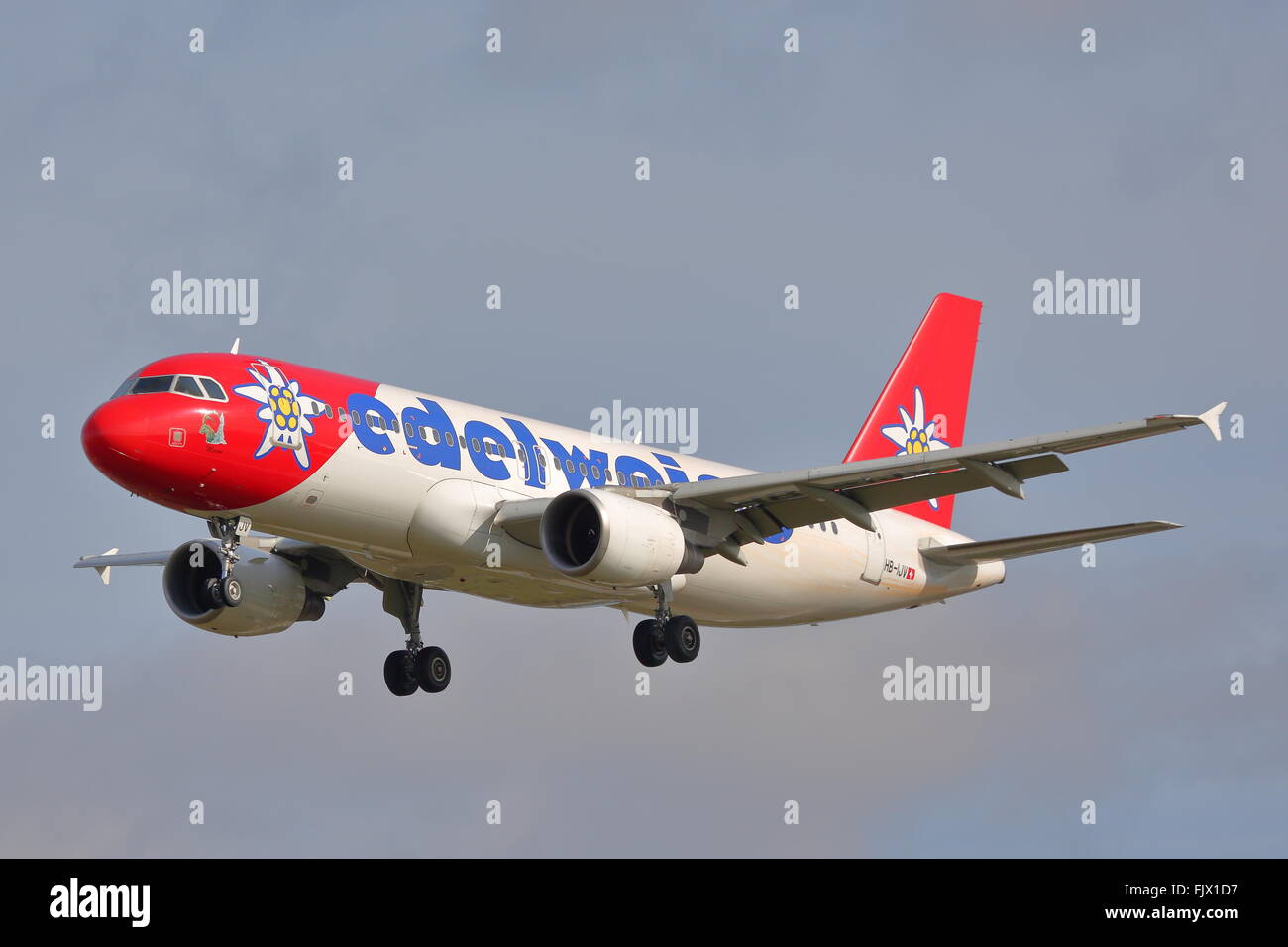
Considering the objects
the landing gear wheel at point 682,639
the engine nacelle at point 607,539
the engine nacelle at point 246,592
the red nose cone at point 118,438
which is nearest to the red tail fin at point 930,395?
the landing gear wheel at point 682,639

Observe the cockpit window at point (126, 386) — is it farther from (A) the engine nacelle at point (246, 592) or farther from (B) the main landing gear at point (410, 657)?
(B) the main landing gear at point (410, 657)

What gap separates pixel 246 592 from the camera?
149 ft

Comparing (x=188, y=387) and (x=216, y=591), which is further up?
(x=188, y=387)

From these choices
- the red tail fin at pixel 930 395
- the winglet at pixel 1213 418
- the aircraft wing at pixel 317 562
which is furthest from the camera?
the red tail fin at pixel 930 395

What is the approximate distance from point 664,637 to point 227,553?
32.8 ft

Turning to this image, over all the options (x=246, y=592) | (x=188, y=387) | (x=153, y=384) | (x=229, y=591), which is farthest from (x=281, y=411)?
(x=246, y=592)

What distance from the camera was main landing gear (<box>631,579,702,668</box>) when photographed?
44.1 m

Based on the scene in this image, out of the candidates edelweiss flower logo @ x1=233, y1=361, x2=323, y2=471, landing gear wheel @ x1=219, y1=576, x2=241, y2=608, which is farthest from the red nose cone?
landing gear wheel @ x1=219, y1=576, x2=241, y2=608

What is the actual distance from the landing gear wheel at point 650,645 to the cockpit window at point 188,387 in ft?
38.2

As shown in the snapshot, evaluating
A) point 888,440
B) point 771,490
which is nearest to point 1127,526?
point 771,490

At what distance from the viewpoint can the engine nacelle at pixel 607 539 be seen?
4059cm

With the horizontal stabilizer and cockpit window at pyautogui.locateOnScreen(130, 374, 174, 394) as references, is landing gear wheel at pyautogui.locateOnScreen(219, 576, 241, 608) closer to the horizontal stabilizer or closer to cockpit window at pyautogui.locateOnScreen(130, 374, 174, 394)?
cockpit window at pyautogui.locateOnScreen(130, 374, 174, 394)

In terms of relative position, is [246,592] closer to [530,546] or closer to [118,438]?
[530,546]

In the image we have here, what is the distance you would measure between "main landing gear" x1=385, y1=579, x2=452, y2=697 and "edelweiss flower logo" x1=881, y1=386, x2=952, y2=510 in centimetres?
1410
